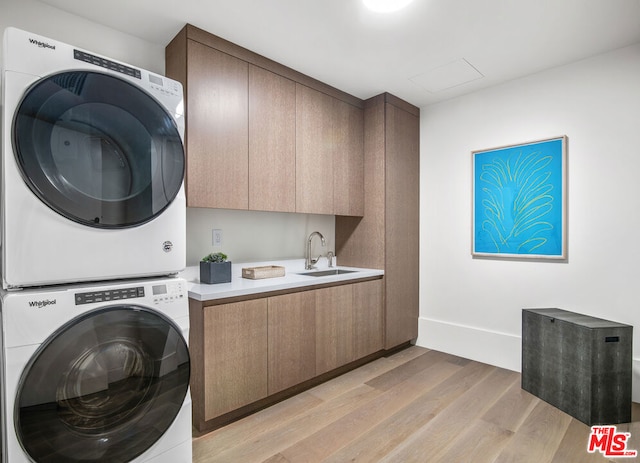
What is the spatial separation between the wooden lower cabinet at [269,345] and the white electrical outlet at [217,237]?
644 mm

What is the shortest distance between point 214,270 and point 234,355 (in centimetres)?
54

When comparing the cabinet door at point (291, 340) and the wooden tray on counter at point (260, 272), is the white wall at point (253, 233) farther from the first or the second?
the cabinet door at point (291, 340)

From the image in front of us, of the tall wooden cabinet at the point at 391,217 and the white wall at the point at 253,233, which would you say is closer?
the white wall at the point at 253,233

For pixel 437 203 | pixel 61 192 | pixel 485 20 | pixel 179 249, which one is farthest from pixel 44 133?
pixel 437 203

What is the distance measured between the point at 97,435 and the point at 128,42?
2214 millimetres

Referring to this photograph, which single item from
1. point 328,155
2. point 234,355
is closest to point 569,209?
point 328,155

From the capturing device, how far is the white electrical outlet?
252 centimetres

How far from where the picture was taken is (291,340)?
2318 millimetres

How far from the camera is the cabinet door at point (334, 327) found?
8.24ft

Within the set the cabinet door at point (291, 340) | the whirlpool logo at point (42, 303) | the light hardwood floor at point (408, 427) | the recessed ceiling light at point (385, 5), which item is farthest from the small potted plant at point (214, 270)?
the recessed ceiling light at point (385, 5)

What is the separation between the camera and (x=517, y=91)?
284cm

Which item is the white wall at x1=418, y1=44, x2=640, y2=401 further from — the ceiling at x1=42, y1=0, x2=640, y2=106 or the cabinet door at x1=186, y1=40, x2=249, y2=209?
the cabinet door at x1=186, y1=40, x2=249, y2=209

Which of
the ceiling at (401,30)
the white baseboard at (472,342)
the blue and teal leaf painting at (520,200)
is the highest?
the ceiling at (401,30)

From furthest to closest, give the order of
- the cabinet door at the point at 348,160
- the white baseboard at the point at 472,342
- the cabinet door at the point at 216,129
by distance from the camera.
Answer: the cabinet door at the point at 348,160
the white baseboard at the point at 472,342
the cabinet door at the point at 216,129
